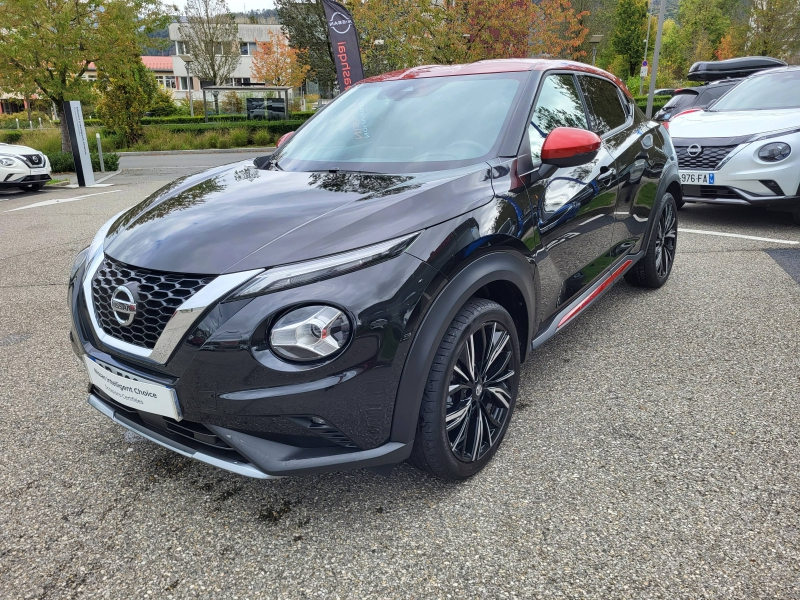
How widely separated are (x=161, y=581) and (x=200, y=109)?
47.7 meters

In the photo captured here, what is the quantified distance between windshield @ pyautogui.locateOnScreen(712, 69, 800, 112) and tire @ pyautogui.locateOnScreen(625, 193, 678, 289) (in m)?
3.48

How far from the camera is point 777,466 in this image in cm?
245

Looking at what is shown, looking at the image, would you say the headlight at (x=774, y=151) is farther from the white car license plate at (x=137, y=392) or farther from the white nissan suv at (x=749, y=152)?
the white car license plate at (x=137, y=392)

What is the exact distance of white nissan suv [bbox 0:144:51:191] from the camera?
36.4 ft

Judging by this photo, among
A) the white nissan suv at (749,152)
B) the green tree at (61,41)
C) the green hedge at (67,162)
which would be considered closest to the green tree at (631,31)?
the green tree at (61,41)

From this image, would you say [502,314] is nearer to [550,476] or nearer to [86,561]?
[550,476]

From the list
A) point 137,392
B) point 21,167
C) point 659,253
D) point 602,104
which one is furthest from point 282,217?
point 21,167

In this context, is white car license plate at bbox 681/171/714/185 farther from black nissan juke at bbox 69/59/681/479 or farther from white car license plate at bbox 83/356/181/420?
white car license plate at bbox 83/356/181/420

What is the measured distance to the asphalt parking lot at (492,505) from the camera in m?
1.92

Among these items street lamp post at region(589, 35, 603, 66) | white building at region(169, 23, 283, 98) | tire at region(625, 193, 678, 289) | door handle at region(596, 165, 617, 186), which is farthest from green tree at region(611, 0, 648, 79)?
door handle at region(596, 165, 617, 186)

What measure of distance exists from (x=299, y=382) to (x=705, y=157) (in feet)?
20.3

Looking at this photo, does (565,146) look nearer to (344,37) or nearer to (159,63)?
(344,37)

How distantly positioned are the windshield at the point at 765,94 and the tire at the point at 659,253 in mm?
3476

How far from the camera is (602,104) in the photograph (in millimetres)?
3625
